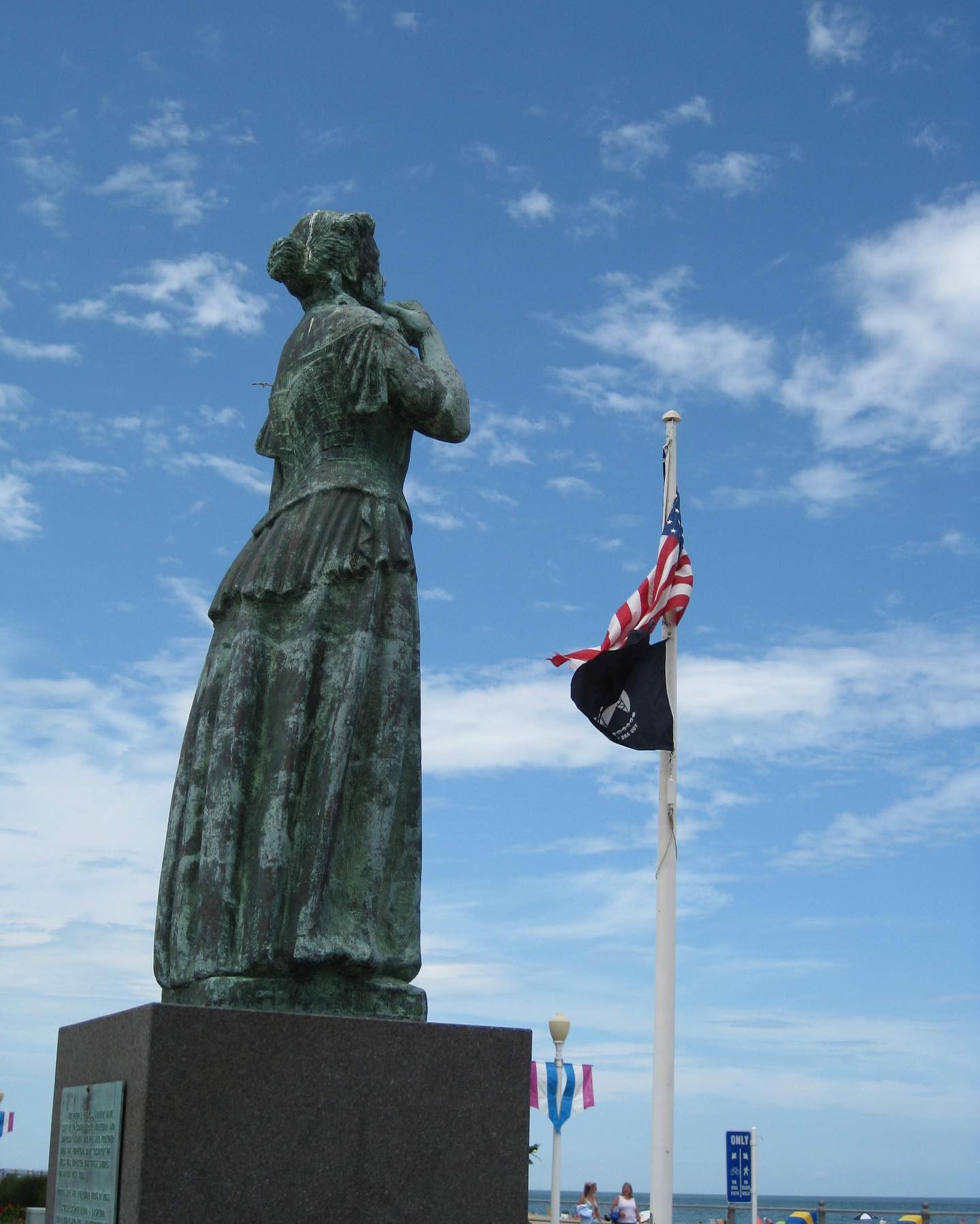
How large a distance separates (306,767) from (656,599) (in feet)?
26.7

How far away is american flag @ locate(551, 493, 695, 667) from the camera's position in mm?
14266

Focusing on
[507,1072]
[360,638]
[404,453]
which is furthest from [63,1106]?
[404,453]

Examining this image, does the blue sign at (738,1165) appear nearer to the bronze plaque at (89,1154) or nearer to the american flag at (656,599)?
the american flag at (656,599)

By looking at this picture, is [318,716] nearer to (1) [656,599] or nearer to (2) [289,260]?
(2) [289,260]

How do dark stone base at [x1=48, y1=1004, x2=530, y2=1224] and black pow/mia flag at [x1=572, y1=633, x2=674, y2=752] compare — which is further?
black pow/mia flag at [x1=572, y1=633, x2=674, y2=752]

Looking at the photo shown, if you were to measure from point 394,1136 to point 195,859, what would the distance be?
1543 mm

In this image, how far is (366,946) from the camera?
6500mm

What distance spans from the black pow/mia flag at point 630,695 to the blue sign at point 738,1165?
9.86 m

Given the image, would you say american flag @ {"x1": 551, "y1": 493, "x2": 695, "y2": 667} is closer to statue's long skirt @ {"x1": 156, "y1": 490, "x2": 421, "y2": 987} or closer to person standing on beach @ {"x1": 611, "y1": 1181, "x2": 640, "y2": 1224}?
statue's long skirt @ {"x1": 156, "y1": 490, "x2": 421, "y2": 987}

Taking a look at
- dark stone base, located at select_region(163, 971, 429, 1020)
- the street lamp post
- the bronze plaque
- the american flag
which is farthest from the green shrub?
dark stone base, located at select_region(163, 971, 429, 1020)

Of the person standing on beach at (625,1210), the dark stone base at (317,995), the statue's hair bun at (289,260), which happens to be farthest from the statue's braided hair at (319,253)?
the person standing on beach at (625,1210)

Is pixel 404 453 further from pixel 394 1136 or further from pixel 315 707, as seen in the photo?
pixel 394 1136

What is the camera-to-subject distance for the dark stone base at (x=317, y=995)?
6.21m

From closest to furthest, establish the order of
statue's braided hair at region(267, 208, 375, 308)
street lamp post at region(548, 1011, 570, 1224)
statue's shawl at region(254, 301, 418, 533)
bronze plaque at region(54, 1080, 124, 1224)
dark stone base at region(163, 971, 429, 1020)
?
1. bronze plaque at region(54, 1080, 124, 1224)
2. dark stone base at region(163, 971, 429, 1020)
3. statue's shawl at region(254, 301, 418, 533)
4. statue's braided hair at region(267, 208, 375, 308)
5. street lamp post at region(548, 1011, 570, 1224)
